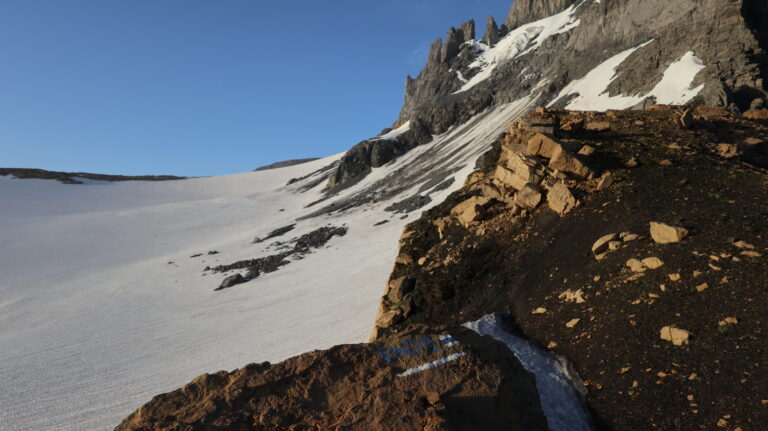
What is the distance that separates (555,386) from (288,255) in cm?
2946

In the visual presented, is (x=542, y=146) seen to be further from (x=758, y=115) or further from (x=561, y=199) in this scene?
(x=758, y=115)

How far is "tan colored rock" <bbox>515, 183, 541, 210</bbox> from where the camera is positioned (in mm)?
12438

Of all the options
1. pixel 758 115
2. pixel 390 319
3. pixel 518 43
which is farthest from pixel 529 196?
pixel 518 43

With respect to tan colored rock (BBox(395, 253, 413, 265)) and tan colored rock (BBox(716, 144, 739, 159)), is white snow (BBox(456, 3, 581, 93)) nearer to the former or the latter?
tan colored rock (BBox(716, 144, 739, 159))

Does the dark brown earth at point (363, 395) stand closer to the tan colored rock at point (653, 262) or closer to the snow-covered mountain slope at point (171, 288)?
the tan colored rock at point (653, 262)

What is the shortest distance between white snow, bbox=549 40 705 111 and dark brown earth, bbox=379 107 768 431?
1663cm

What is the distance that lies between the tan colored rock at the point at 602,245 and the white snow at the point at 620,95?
25311 millimetres

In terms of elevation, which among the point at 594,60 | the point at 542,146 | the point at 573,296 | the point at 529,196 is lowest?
the point at 573,296

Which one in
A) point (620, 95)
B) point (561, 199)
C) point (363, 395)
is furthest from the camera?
point (620, 95)

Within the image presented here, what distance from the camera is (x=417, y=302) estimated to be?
12336 millimetres

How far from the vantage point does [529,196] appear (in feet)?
41.1

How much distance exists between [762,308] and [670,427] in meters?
2.81

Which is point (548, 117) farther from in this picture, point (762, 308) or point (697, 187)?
point (762, 308)

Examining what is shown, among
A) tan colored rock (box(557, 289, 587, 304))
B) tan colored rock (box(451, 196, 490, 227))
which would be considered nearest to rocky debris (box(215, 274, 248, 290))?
tan colored rock (box(451, 196, 490, 227))
